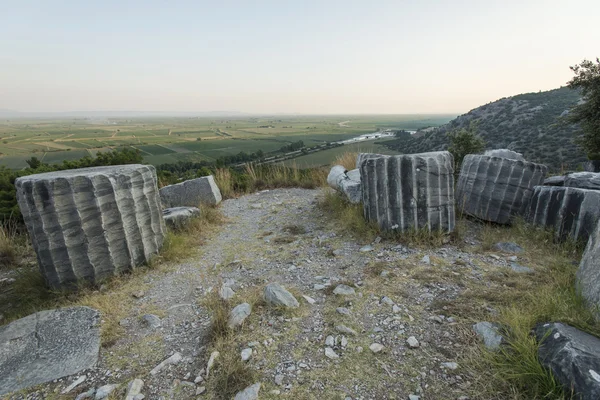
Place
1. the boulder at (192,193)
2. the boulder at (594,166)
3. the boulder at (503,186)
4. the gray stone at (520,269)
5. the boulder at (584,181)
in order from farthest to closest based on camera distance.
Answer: the boulder at (192,193) → the boulder at (594,166) → the boulder at (503,186) → the boulder at (584,181) → the gray stone at (520,269)

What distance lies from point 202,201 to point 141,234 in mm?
3047

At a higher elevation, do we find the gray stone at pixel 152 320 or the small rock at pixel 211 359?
the small rock at pixel 211 359

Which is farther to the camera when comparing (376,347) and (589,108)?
(589,108)

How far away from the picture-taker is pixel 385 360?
7.61 feet

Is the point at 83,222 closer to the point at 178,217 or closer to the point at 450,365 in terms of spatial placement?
the point at 178,217

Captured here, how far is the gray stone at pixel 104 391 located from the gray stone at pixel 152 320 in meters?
0.72

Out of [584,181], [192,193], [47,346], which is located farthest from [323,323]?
[192,193]

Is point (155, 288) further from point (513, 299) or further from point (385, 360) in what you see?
point (513, 299)

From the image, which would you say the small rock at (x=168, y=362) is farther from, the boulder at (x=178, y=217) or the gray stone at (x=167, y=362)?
the boulder at (x=178, y=217)

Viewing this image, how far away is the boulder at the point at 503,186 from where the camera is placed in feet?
16.4

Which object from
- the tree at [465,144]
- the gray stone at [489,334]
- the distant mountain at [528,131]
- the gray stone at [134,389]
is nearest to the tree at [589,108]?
the tree at [465,144]

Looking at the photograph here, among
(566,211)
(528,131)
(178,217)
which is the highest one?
(178,217)

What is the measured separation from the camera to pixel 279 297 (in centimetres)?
311

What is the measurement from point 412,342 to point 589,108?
842 cm
